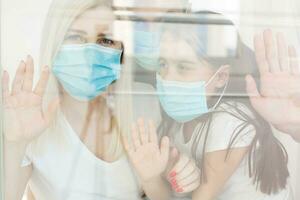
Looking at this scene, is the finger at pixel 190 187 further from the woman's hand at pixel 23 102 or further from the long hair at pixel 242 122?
the woman's hand at pixel 23 102

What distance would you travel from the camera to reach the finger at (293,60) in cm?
152

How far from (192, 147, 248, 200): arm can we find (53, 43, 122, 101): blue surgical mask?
0.45 m

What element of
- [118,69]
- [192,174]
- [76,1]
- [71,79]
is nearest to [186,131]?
[192,174]

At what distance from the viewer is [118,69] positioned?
1.49m

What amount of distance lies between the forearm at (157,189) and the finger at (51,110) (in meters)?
0.41

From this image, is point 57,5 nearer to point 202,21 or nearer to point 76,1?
point 76,1

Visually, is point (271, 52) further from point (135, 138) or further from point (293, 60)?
point (135, 138)

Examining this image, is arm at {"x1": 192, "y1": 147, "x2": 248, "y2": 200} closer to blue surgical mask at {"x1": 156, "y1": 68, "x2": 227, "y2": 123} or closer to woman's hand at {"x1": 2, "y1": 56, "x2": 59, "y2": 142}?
blue surgical mask at {"x1": 156, "y1": 68, "x2": 227, "y2": 123}

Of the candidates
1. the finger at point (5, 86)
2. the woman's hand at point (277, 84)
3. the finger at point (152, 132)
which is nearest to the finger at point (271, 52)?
the woman's hand at point (277, 84)

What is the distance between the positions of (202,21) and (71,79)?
50 centimetres

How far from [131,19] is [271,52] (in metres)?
0.50

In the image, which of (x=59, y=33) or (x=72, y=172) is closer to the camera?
(x=59, y=33)

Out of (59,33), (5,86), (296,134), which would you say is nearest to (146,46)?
(59,33)

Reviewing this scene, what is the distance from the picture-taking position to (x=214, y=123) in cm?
153
